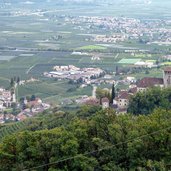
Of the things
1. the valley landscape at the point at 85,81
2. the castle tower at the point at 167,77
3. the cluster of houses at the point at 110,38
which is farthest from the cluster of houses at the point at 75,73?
the cluster of houses at the point at 110,38

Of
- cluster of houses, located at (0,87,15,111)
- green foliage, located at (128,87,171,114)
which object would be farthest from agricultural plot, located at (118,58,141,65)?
green foliage, located at (128,87,171,114)

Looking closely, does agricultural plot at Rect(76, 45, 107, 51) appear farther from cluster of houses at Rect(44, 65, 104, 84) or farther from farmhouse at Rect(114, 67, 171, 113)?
farmhouse at Rect(114, 67, 171, 113)

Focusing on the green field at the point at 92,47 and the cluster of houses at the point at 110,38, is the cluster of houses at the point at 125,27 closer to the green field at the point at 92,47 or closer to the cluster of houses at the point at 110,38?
the cluster of houses at the point at 110,38

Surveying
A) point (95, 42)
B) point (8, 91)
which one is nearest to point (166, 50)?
point (95, 42)

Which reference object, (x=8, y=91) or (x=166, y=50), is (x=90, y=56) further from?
(x=8, y=91)

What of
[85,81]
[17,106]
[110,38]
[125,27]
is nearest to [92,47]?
[110,38]

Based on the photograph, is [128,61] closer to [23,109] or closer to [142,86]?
[23,109]
